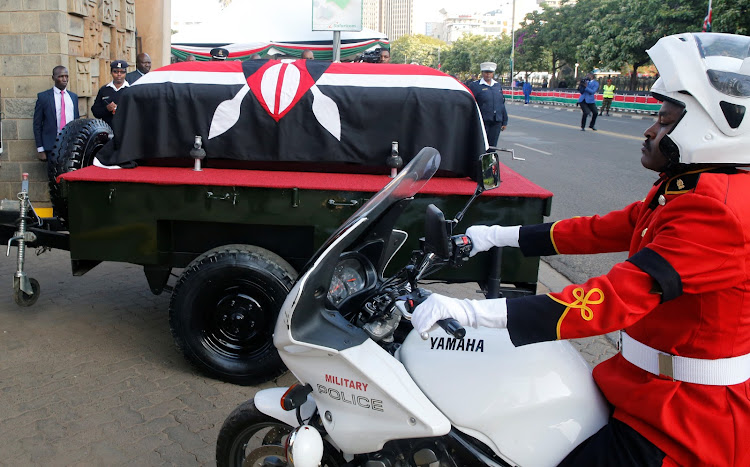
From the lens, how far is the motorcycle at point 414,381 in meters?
2.02

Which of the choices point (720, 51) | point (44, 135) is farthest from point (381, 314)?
point (44, 135)

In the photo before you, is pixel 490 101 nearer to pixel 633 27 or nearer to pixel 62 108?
pixel 62 108

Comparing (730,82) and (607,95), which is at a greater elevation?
(607,95)

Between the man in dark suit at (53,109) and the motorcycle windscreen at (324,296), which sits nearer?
the motorcycle windscreen at (324,296)

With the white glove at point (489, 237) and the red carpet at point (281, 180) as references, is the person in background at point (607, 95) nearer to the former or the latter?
Answer: the red carpet at point (281, 180)

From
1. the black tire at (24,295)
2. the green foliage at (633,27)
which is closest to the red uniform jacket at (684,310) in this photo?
the black tire at (24,295)

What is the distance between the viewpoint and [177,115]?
440 cm

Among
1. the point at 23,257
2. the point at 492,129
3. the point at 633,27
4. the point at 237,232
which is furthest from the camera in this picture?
the point at 633,27

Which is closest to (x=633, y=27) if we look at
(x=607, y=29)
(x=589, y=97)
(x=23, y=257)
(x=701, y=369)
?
(x=607, y=29)

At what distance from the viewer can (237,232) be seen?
4258 millimetres

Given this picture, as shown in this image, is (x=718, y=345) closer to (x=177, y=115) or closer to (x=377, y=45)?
(x=177, y=115)

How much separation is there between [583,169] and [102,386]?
35.8ft

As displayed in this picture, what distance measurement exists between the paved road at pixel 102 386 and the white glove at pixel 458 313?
6.38ft

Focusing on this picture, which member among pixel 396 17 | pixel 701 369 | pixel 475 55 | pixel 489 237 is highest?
pixel 396 17
